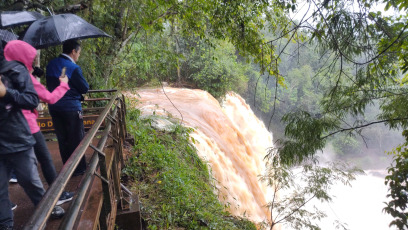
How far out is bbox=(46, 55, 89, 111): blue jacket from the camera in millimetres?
2760

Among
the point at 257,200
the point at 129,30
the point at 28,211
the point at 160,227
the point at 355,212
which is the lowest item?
the point at 355,212

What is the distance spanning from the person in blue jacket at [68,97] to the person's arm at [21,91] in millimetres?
631

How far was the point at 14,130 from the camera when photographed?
2.05 meters

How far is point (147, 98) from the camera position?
13727mm

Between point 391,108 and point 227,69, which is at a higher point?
point 227,69

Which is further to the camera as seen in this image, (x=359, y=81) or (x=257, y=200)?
(x=257, y=200)

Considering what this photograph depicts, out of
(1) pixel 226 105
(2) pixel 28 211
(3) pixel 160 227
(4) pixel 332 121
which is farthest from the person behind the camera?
(1) pixel 226 105

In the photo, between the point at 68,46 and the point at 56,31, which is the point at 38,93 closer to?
the point at 68,46

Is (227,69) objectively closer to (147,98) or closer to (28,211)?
(147,98)

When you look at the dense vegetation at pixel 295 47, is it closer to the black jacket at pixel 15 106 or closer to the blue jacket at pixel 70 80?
the blue jacket at pixel 70 80

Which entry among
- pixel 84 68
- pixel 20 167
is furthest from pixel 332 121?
pixel 84 68

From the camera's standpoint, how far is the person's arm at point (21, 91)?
6.55ft

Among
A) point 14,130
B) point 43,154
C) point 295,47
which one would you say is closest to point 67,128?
point 43,154

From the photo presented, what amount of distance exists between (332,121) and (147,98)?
10.3 metres
